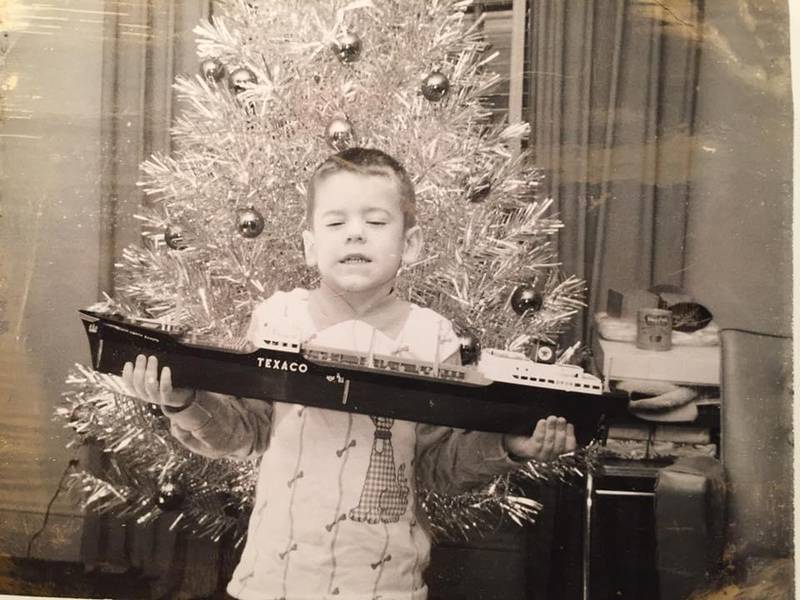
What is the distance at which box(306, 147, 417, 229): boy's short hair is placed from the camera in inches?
60.6

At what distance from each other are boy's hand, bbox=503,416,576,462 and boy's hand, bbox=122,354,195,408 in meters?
0.61

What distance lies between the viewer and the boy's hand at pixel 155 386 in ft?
4.93

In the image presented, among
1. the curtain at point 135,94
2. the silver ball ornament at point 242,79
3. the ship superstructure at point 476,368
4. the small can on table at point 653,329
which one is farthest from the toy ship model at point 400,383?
the silver ball ornament at point 242,79

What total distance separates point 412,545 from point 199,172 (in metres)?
0.83

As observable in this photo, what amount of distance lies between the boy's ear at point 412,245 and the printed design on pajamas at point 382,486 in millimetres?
308

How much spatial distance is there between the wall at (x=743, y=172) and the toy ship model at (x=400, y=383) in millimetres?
340

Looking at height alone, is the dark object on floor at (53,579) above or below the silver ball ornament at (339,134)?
below

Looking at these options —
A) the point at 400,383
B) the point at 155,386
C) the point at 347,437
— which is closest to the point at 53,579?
the point at 155,386

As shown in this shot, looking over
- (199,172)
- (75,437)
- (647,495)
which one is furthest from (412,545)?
(199,172)

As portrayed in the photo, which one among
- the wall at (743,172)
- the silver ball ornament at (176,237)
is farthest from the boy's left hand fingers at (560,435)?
the silver ball ornament at (176,237)

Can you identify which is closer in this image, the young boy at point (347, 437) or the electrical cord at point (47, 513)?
the young boy at point (347, 437)

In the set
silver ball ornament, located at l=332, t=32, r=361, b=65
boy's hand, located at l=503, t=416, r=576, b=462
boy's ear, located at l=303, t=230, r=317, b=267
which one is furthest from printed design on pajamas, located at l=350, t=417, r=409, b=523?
silver ball ornament, located at l=332, t=32, r=361, b=65

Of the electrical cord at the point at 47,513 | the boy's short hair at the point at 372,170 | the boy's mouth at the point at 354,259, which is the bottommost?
the electrical cord at the point at 47,513

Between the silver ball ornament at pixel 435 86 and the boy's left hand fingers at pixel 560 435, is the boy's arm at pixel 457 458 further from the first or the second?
the silver ball ornament at pixel 435 86
